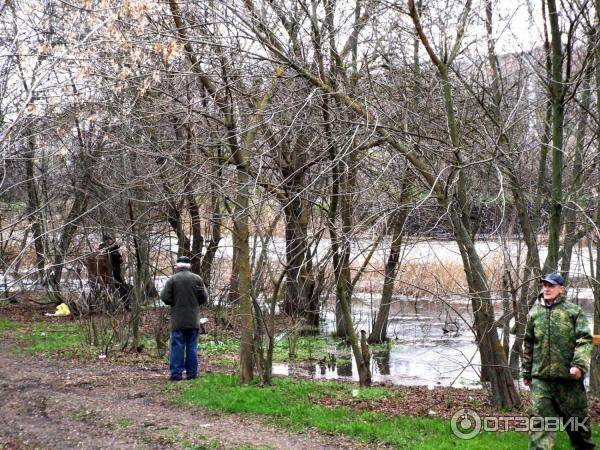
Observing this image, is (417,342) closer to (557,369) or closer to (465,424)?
(465,424)

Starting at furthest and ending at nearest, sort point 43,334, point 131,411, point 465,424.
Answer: point 43,334 < point 131,411 < point 465,424

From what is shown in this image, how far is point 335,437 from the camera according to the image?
7551 millimetres

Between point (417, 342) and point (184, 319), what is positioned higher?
point (184, 319)

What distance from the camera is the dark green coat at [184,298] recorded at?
10.9 m

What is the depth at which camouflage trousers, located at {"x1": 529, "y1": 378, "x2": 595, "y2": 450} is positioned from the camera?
20.3 feet

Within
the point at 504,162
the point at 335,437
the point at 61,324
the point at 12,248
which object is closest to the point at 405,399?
the point at 335,437

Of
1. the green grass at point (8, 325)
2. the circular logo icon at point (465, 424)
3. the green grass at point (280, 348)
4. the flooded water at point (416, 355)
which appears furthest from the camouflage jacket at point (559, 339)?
the green grass at point (8, 325)

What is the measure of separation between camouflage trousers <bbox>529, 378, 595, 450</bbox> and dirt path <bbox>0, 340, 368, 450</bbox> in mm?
1727

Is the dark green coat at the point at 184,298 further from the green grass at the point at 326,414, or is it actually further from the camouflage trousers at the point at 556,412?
the camouflage trousers at the point at 556,412

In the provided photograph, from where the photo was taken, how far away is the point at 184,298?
431 inches

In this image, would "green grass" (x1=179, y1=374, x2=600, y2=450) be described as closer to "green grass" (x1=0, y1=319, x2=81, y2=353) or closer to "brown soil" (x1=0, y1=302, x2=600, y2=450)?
"brown soil" (x1=0, y1=302, x2=600, y2=450)

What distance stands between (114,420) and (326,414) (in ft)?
7.51

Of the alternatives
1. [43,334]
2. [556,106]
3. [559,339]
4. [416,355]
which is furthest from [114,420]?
[416,355]

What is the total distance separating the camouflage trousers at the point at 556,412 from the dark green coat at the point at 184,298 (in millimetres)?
5714
